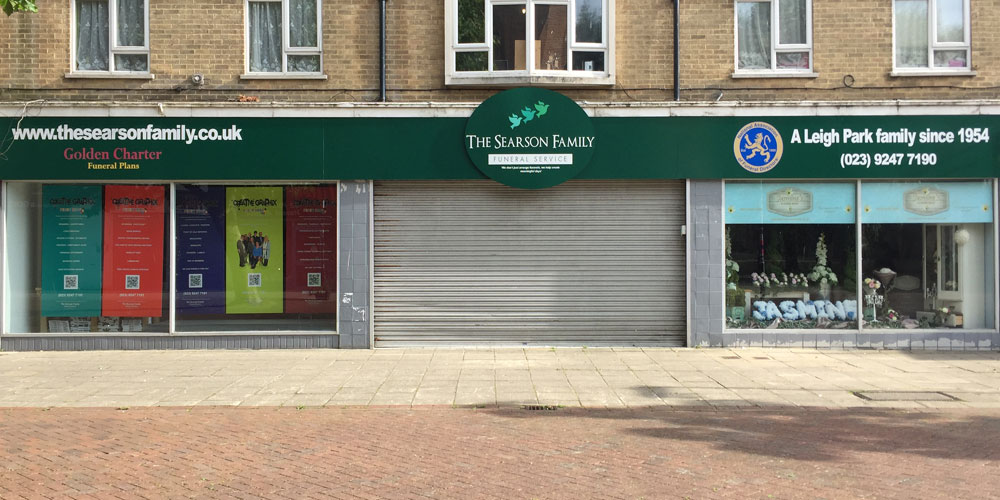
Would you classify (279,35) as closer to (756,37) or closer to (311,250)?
(311,250)

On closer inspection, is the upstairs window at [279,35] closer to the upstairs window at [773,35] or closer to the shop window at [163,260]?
the shop window at [163,260]

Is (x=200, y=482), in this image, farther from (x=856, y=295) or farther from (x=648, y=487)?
(x=856, y=295)

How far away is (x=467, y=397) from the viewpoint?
940cm

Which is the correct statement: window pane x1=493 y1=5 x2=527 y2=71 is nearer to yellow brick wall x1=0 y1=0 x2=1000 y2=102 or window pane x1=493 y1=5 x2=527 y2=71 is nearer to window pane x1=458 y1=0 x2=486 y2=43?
window pane x1=458 y1=0 x2=486 y2=43

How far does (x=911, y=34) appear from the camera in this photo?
13.3m

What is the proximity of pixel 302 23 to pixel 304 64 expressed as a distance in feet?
2.31

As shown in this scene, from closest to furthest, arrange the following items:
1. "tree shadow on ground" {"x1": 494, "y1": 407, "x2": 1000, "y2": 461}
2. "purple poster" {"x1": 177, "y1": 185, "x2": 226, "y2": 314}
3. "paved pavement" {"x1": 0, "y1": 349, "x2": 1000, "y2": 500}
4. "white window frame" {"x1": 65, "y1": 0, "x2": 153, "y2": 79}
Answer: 1. "paved pavement" {"x1": 0, "y1": 349, "x2": 1000, "y2": 500}
2. "tree shadow on ground" {"x1": 494, "y1": 407, "x2": 1000, "y2": 461}
3. "white window frame" {"x1": 65, "y1": 0, "x2": 153, "y2": 79}
4. "purple poster" {"x1": 177, "y1": 185, "x2": 226, "y2": 314}

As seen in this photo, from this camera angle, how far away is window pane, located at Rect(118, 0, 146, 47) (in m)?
13.2

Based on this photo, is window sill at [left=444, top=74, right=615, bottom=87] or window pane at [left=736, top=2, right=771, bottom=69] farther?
window pane at [left=736, top=2, right=771, bottom=69]

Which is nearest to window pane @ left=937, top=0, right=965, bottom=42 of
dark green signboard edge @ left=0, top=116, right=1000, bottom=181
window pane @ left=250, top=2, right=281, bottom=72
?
dark green signboard edge @ left=0, top=116, right=1000, bottom=181

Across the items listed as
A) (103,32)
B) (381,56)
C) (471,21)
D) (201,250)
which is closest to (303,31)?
(381,56)

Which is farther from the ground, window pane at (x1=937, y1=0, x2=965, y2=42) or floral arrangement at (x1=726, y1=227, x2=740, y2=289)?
window pane at (x1=937, y1=0, x2=965, y2=42)

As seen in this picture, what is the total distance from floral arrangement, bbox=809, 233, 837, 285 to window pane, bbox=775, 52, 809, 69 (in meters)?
2.91

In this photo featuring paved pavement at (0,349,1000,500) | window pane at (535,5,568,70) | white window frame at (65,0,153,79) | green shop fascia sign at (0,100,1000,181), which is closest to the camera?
paved pavement at (0,349,1000,500)
